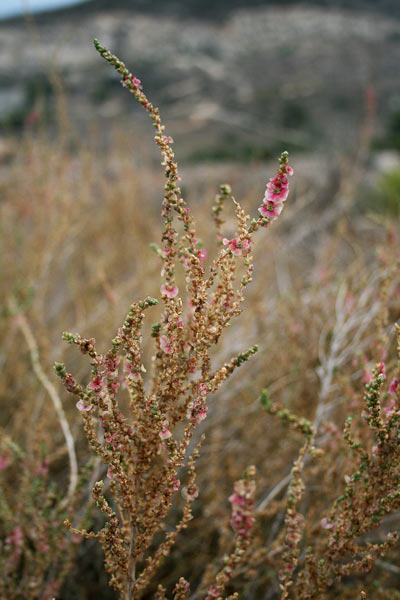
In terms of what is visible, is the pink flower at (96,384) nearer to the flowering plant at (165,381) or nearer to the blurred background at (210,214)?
the flowering plant at (165,381)

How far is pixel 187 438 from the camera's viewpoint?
2.21ft

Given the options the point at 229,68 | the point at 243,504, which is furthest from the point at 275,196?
the point at 229,68

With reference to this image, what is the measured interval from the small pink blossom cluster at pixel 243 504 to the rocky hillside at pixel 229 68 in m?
7.09

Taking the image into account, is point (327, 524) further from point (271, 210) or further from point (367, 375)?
point (271, 210)

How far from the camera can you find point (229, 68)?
15359mm

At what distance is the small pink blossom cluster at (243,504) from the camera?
61cm

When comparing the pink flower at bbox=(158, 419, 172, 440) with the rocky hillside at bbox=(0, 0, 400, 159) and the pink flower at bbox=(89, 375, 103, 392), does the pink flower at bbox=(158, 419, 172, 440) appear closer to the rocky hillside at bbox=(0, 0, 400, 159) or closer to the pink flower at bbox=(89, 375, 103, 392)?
the pink flower at bbox=(89, 375, 103, 392)

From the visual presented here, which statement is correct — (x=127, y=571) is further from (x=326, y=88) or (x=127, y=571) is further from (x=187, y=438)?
(x=326, y=88)

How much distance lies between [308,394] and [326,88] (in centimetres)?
1174

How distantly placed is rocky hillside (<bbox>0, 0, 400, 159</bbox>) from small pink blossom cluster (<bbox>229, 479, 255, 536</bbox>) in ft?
23.3

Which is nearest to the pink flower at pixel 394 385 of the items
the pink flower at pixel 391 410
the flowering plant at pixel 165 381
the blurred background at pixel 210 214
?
the pink flower at pixel 391 410

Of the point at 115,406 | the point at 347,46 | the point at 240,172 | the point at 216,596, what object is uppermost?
the point at 347,46

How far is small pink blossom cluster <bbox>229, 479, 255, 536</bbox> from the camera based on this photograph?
611 mm

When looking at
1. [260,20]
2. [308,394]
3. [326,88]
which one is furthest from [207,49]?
[308,394]
